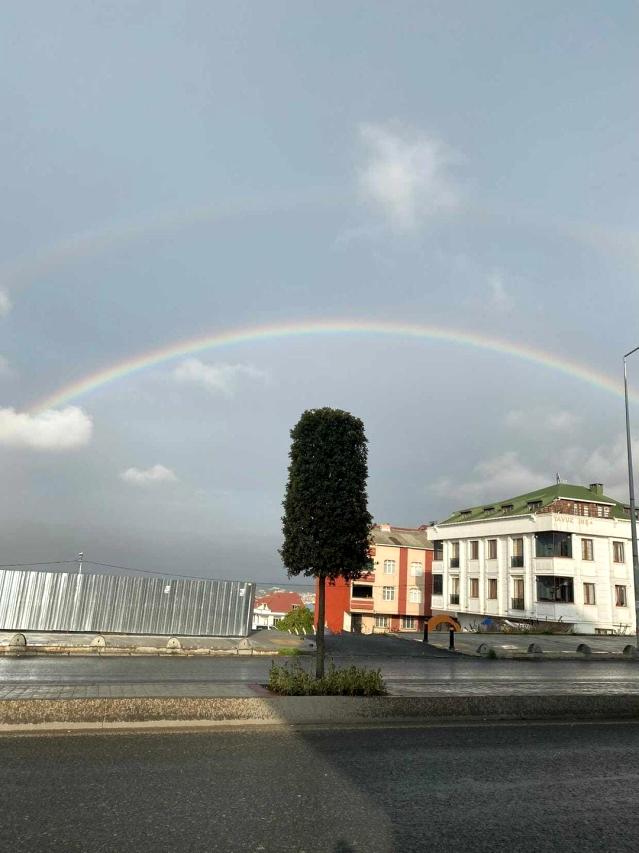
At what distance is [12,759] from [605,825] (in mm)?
6150

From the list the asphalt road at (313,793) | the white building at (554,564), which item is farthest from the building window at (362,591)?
the asphalt road at (313,793)

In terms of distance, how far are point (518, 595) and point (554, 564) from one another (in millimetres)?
5677

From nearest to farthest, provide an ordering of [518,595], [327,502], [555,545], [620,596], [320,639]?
[320,639]
[327,502]
[555,545]
[620,596]
[518,595]

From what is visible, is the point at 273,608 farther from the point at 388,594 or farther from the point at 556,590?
the point at 556,590

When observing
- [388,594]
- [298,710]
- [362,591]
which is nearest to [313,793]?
[298,710]

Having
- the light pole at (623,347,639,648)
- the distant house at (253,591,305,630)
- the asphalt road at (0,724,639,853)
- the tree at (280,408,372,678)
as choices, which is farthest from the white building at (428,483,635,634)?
the distant house at (253,591,305,630)

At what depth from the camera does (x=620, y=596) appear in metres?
63.7

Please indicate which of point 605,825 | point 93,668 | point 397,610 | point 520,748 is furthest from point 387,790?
point 397,610

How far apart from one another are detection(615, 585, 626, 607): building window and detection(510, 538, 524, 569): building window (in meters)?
9.09

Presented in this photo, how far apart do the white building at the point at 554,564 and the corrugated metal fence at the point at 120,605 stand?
1434 inches

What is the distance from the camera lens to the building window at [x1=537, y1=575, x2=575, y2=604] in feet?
199

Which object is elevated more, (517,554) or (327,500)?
(517,554)

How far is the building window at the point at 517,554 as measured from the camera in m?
65.3

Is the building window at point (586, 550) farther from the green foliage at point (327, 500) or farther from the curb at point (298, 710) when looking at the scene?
the green foliage at point (327, 500)
